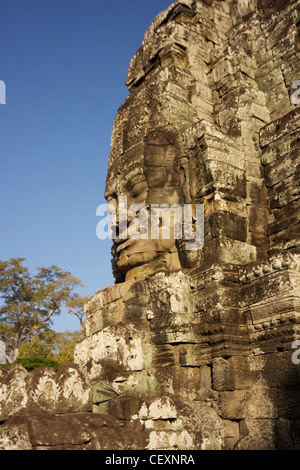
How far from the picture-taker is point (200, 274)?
19.8 ft

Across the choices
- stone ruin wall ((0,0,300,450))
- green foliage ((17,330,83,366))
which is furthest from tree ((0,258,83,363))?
stone ruin wall ((0,0,300,450))

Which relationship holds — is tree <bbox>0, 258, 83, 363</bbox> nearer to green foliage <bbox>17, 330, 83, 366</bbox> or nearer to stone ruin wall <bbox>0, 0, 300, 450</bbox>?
green foliage <bbox>17, 330, 83, 366</bbox>

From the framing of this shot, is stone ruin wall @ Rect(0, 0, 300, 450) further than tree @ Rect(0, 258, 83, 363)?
No

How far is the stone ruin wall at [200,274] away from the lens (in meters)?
4.63

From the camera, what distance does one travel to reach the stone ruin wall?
463 centimetres

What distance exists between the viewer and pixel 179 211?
6797mm

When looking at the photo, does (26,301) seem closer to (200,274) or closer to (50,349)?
(50,349)

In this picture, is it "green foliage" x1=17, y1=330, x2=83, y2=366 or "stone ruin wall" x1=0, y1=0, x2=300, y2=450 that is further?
"green foliage" x1=17, y1=330, x2=83, y2=366

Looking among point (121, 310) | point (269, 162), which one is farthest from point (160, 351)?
point (269, 162)

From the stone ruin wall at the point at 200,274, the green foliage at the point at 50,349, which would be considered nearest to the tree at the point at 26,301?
the green foliage at the point at 50,349

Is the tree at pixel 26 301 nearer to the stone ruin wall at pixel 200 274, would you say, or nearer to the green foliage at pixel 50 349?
the green foliage at pixel 50 349

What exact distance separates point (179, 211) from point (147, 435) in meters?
3.37
